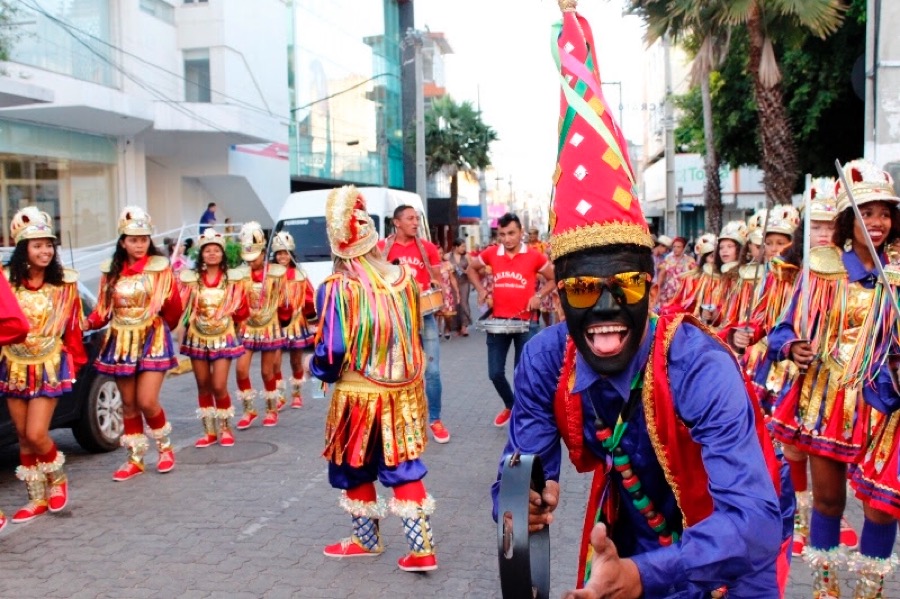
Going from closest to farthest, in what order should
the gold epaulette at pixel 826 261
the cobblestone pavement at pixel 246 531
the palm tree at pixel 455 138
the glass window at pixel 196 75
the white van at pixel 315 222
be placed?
the gold epaulette at pixel 826 261 < the cobblestone pavement at pixel 246 531 < the white van at pixel 315 222 < the glass window at pixel 196 75 < the palm tree at pixel 455 138

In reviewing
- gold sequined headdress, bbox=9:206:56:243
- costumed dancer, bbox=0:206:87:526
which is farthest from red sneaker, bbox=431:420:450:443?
gold sequined headdress, bbox=9:206:56:243

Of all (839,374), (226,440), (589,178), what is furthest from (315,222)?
(589,178)

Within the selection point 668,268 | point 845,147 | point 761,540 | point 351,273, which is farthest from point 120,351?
point 845,147

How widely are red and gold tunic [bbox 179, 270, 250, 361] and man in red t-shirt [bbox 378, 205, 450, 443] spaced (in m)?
1.58

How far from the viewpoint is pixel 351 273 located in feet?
17.4

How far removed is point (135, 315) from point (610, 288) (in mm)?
5653

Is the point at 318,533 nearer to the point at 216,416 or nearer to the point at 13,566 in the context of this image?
the point at 13,566

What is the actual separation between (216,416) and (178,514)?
2160mm

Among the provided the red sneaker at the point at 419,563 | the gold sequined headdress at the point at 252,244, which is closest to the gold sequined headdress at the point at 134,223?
the gold sequined headdress at the point at 252,244

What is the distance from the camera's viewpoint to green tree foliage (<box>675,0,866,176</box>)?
19.4m

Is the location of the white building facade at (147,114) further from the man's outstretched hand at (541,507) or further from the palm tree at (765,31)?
the man's outstretched hand at (541,507)

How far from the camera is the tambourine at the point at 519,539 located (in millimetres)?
1890

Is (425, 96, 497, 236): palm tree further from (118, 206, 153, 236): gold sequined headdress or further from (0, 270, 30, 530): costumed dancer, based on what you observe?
(0, 270, 30, 530): costumed dancer

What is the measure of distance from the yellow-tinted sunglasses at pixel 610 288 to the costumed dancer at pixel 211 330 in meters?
6.40
